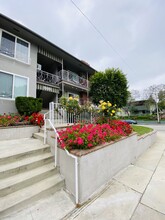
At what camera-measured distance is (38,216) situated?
76.0 inches

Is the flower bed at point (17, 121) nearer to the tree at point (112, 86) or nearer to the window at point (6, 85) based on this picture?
the window at point (6, 85)

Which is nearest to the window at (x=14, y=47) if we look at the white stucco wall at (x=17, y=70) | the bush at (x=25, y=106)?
the white stucco wall at (x=17, y=70)

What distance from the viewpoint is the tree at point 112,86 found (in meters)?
9.61

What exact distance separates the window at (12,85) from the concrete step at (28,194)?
21.4 feet

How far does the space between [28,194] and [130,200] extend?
2140 millimetres

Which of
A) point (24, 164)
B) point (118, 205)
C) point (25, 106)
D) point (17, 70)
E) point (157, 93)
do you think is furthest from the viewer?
point (157, 93)

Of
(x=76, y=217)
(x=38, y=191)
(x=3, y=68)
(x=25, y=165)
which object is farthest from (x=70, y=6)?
(x=76, y=217)

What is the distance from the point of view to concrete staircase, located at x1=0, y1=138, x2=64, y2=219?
2.10 metres

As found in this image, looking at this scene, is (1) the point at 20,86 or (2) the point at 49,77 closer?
(1) the point at 20,86

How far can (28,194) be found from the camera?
2.23m

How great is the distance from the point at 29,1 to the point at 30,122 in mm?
5272

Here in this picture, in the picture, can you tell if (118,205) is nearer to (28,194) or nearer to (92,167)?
(92,167)

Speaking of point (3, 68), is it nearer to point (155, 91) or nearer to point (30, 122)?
point (30, 122)

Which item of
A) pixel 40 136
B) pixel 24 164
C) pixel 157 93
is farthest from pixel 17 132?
pixel 157 93
